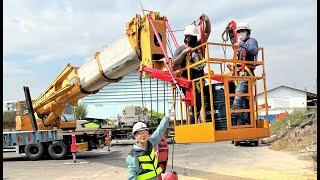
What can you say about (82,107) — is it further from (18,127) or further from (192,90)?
(192,90)

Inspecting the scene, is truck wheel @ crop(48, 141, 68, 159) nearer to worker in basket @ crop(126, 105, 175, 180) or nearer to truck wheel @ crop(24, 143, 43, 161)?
truck wheel @ crop(24, 143, 43, 161)

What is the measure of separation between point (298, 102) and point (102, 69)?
195 ft

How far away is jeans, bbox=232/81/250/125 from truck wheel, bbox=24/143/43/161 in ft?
41.0

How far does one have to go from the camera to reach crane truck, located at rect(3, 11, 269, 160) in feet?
26.2

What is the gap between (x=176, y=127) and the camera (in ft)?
27.8

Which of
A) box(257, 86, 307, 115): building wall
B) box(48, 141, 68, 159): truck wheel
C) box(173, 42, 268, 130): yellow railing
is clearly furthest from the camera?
box(257, 86, 307, 115): building wall

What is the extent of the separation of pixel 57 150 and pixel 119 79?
21.9 ft

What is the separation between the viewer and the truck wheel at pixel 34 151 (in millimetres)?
18969

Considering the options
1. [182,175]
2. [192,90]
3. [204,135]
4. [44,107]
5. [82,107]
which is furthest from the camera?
[82,107]

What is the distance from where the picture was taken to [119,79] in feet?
44.8

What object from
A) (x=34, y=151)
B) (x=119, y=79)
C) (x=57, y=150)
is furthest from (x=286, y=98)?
(x=119, y=79)

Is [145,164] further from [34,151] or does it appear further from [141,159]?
[34,151]

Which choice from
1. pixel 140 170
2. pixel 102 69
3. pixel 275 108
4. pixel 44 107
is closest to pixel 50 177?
pixel 102 69

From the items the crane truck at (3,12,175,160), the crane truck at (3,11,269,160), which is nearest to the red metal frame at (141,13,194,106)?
the crane truck at (3,11,269,160)
